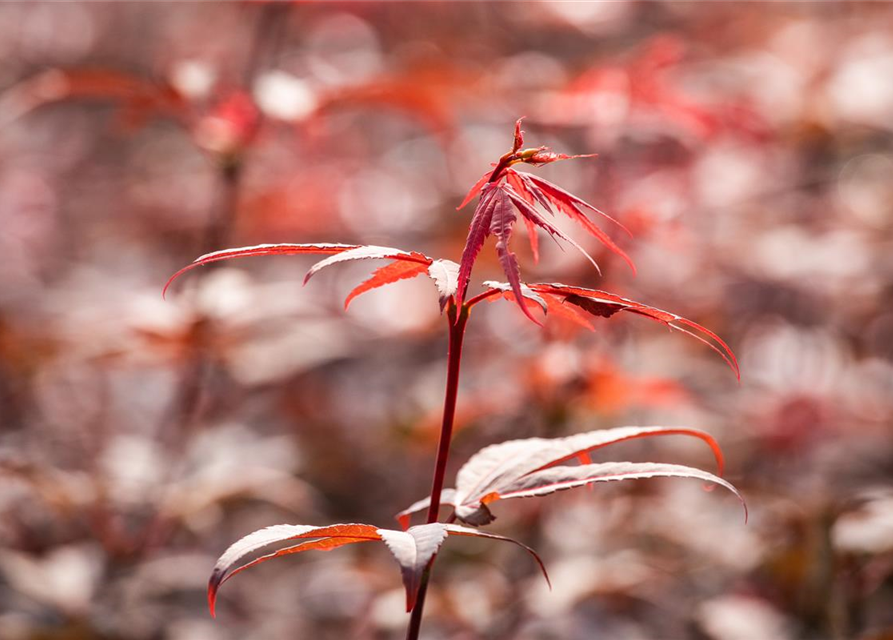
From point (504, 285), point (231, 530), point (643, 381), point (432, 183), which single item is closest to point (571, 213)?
point (504, 285)

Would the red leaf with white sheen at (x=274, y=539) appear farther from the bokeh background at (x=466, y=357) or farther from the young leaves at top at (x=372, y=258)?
the bokeh background at (x=466, y=357)

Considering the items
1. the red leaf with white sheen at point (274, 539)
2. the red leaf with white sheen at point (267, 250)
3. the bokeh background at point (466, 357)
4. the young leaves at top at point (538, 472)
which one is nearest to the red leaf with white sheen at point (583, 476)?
the young leaves at top at point (538, 472)

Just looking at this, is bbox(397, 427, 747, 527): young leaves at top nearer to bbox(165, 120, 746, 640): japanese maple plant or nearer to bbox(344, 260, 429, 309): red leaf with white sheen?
bbox(165, 120, 746, 640): japanese maple plant

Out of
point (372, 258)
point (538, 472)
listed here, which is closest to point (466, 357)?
point (538, 472)

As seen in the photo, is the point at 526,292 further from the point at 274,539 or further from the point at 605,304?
the point at 274,539

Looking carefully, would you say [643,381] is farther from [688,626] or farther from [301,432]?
[301,432]

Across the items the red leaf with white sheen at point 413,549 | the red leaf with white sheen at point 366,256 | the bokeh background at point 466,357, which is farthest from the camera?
the bokeh background at point 466,357

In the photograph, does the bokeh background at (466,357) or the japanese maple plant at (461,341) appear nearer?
the japanese maple plant at (461,341)
